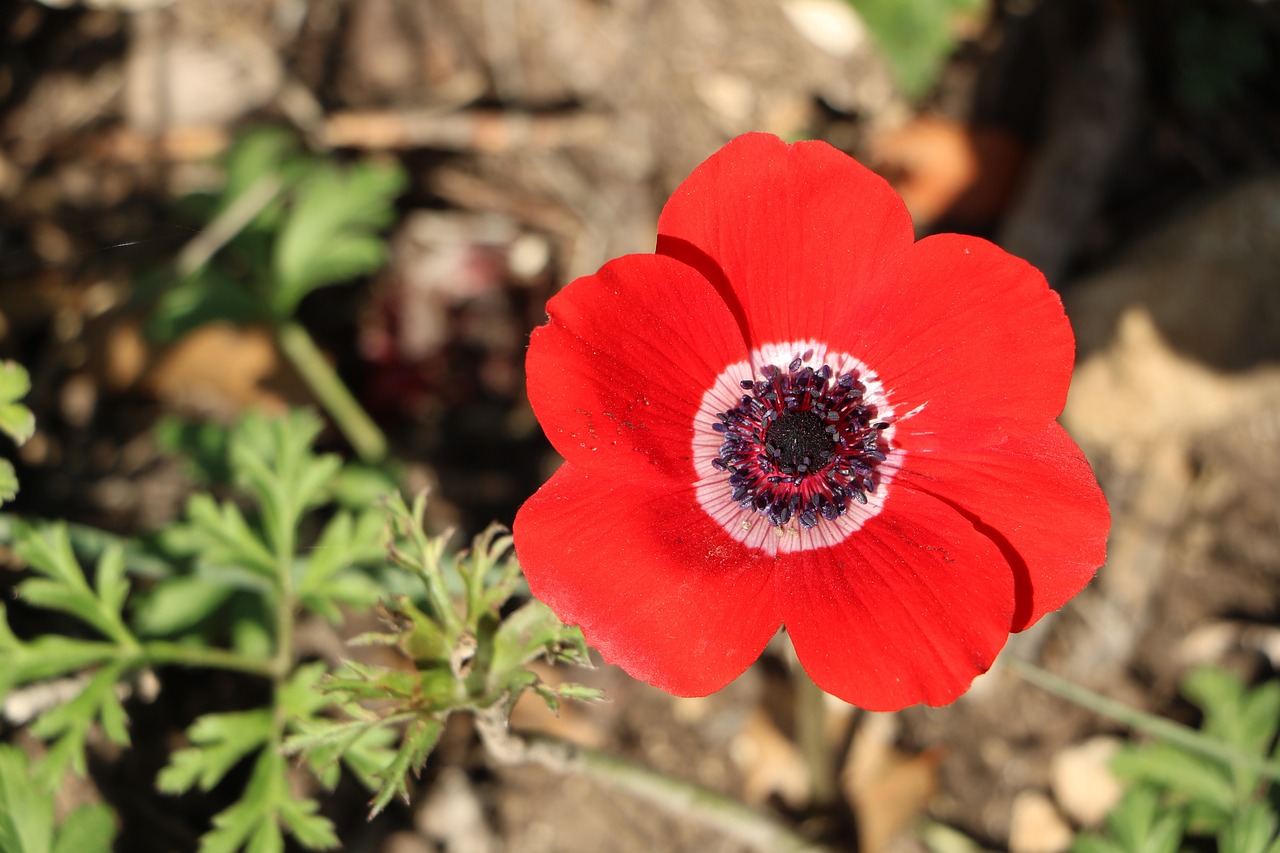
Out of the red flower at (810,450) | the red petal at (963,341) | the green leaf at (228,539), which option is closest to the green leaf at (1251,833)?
the red flower at (810,450)

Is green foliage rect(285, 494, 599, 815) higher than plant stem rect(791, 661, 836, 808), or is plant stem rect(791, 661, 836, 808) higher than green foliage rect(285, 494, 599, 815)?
green foliage rect(285, 494, 599, 815)

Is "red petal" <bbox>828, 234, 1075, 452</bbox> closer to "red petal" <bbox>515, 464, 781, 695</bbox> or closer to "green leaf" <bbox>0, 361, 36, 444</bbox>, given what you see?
"red petal" <bbox>515, 464, 781, 695</bbox>

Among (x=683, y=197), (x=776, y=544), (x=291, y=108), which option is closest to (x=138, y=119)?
(x=291, y=108)

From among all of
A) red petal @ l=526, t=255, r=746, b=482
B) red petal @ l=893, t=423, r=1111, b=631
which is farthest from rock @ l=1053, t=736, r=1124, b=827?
red petal @ l=526, t=255, r=746, b=482

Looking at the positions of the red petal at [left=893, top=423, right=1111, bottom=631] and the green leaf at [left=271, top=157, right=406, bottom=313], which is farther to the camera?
the green leaf at [left=271, top=157, right=406, bottom=313]

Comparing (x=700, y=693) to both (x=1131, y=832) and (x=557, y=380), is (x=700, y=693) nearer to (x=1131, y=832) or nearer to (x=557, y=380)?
(x=557, y=380)

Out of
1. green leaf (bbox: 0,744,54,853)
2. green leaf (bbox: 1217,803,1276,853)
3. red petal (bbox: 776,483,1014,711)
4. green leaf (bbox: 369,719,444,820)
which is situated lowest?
green leaf (bbox: 1217,803,1276,853)
